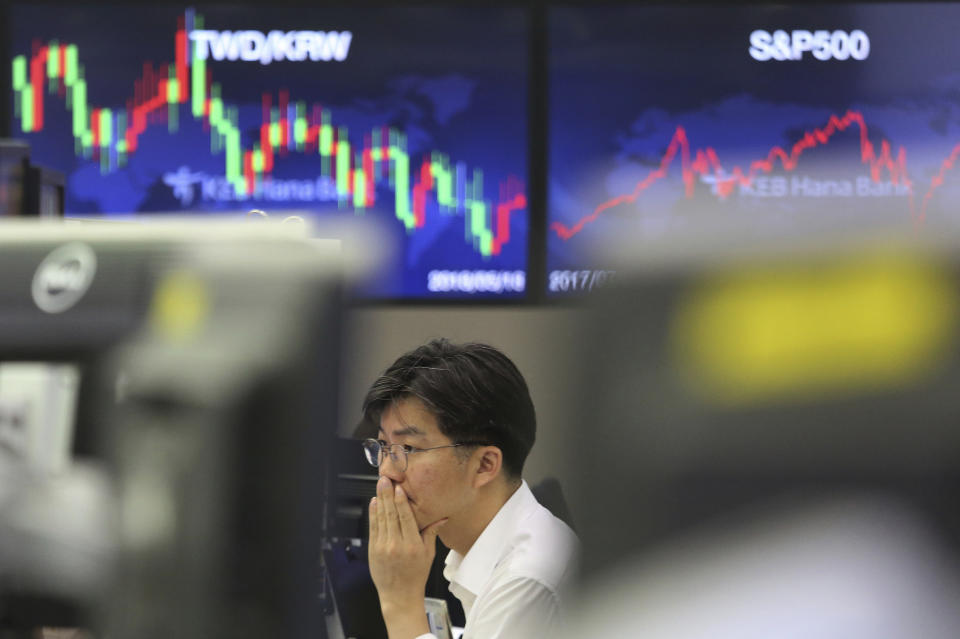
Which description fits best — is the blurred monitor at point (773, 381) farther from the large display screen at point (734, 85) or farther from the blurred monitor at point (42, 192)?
the large display screen at point (734, 85)

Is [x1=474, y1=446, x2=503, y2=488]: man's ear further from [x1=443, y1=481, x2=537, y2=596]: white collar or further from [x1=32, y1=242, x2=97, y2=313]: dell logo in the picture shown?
[x1=32, y1=242, x2=97, y2=313]: dell logo

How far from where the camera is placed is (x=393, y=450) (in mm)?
1063

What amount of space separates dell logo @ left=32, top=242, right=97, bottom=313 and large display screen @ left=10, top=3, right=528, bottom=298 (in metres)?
2.40

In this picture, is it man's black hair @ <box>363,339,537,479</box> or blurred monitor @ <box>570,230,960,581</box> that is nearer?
blurred monitor @ <box>570,230,960,581</box>

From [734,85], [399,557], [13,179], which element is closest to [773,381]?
[399,557]

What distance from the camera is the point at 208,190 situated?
3.02m

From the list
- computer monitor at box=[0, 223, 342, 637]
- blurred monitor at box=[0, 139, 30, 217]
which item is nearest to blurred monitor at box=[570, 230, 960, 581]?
computer monitor at box=[0, 223, 342, 637]

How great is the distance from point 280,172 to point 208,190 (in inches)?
7.5

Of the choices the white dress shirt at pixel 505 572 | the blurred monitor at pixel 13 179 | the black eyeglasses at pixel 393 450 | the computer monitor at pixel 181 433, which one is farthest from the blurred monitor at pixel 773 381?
the blurred monitor at pixel 13 179

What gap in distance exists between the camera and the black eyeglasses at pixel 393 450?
3.34 ft

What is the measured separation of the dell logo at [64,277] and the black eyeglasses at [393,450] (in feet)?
1.51

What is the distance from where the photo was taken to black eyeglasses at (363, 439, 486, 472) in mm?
1018

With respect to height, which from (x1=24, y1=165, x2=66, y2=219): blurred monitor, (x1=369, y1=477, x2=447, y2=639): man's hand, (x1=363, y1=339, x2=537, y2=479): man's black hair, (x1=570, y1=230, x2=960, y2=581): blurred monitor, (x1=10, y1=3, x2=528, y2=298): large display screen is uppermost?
(x1=10, y1=3, x2=528, y2=298): large display screen

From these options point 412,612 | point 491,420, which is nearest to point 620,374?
point 491,420
